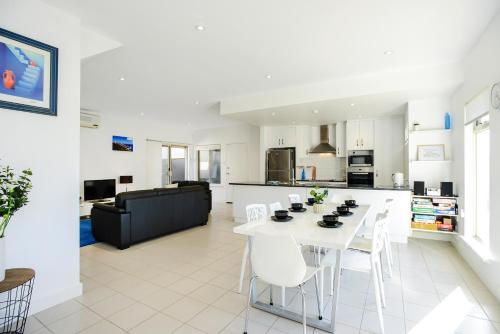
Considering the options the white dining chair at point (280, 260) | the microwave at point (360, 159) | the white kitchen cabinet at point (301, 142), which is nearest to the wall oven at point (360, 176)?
the microwave at point (360, 159)

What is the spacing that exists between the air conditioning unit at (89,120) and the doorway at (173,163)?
2409 mm

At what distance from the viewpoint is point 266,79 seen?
4352mm

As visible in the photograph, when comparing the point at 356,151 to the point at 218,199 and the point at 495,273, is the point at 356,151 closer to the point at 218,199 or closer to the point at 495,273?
the point at 495,273

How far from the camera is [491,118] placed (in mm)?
2588

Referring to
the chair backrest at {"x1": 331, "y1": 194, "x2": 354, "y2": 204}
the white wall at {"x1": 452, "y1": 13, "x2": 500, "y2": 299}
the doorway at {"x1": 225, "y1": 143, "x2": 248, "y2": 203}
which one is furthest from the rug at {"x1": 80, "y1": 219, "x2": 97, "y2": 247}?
the white wall at {"x1": 452, "y1": 13, "x2": 500, "y2": 299}

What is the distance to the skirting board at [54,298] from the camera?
219 cm

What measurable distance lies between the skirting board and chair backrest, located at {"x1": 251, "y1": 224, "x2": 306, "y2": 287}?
6.36ft

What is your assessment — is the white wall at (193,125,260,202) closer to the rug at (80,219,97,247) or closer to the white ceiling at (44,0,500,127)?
the white ceiling at (44,0,500,127)

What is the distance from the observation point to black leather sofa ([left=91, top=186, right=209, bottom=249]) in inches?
152

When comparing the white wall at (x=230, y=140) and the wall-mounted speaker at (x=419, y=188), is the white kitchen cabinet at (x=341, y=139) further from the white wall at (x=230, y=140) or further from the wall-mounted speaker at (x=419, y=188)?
the white wall at (x=230, y=140)

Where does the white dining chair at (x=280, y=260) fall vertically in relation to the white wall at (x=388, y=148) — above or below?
below

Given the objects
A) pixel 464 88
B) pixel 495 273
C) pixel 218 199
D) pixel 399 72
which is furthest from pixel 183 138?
pixel 495 273

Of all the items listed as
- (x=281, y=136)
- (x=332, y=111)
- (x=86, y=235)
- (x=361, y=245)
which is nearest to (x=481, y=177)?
(x=361, y=245)

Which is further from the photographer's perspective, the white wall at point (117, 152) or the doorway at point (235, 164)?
the doorway at point (235, 164)
